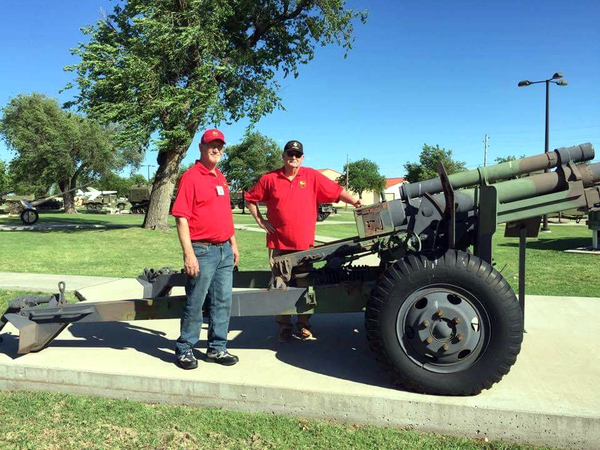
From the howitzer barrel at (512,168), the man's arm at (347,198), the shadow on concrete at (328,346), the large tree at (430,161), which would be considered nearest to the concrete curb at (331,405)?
the shadow on concrete at (328,346)

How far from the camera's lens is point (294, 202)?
3.80 meters

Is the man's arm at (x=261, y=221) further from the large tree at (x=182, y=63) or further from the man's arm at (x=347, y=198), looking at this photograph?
the large tree at (x=182, y=63)

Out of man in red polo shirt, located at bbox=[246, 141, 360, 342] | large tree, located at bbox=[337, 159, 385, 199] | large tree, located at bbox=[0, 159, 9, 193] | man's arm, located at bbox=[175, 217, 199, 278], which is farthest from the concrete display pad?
large tree, located at bbox=[337, 159, 385, 199]

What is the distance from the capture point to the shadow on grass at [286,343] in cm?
326

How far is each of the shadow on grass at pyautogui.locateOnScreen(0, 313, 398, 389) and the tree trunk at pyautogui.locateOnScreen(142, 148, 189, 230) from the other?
1280cm

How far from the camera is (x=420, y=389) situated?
9.02 feet

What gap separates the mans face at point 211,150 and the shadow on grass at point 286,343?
1471 millimetres

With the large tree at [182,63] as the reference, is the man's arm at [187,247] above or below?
below

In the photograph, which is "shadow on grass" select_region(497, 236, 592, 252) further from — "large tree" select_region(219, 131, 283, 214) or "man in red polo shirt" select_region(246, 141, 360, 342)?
"large tree" select_region(219, 131, 283, 214)

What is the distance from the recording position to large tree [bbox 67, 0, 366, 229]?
13844 mm

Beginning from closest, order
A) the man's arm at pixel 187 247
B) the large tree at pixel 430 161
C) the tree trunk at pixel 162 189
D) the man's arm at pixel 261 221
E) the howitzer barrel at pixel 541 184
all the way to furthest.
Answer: the howitzer barrel at pixel 541 184 < the man's arm at pixel 187 247 < the man's arm at pixel 261 221 < the tree trunk at pixel 162 189 < the large tree at pixel 430 161

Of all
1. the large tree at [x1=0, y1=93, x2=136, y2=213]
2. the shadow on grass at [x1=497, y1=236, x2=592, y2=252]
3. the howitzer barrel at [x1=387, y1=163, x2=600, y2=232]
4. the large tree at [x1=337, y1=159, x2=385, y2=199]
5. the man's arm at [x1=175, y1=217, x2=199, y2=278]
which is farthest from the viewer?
the large tree at [x1=337, y1=159, x2=385, y2=199]

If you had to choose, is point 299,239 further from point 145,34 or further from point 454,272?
point 145,34

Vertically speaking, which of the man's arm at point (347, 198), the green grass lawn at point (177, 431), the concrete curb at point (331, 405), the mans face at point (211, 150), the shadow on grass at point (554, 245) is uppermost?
the mans face at point (211, 150)
